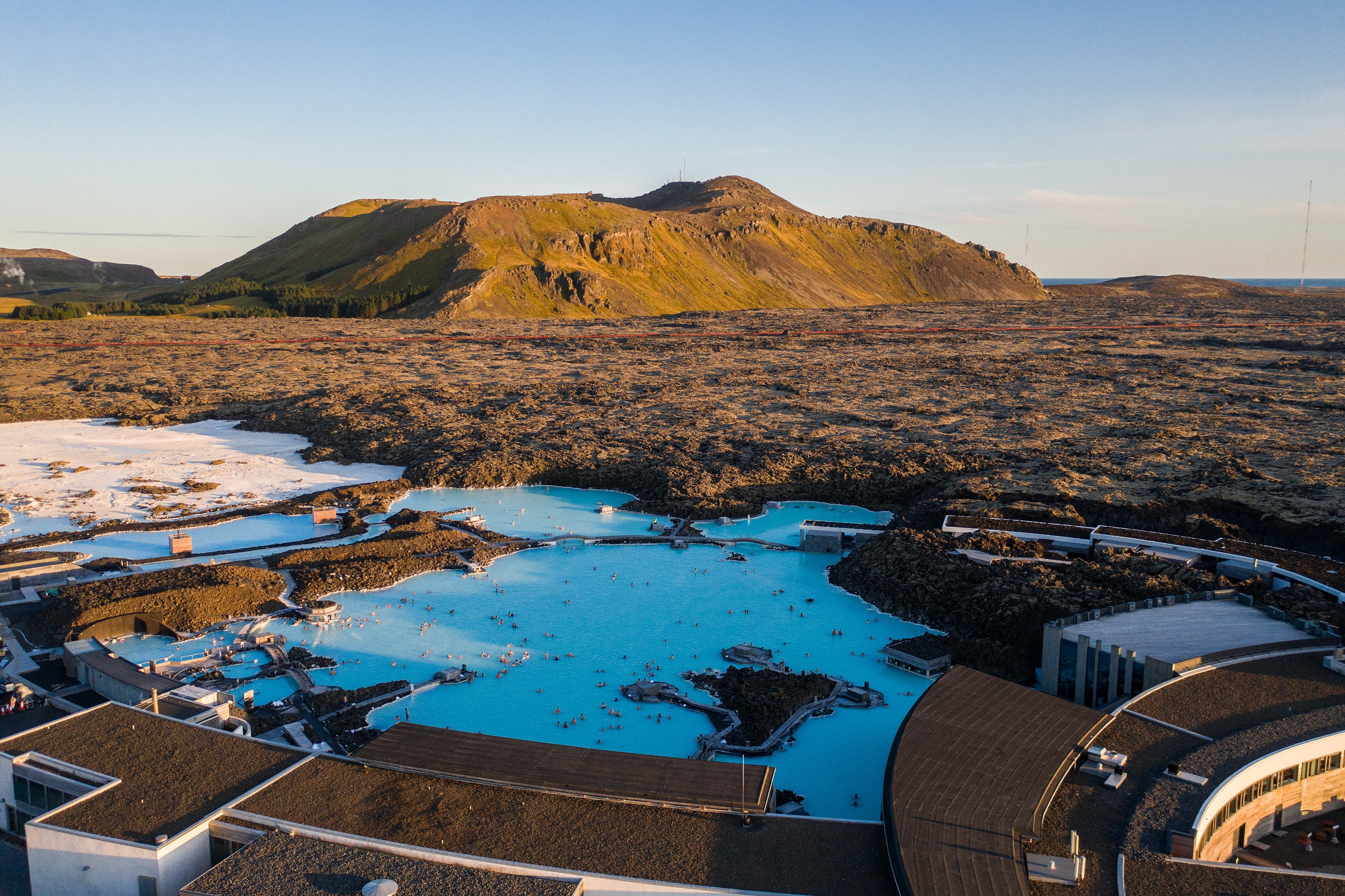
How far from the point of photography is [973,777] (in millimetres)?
20484

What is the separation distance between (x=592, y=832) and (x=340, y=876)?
5.08 m

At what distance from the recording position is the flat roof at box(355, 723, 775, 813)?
20281 millimetres

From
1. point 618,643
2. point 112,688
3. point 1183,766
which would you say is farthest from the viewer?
point 618,643

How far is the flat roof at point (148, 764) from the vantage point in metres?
19.4

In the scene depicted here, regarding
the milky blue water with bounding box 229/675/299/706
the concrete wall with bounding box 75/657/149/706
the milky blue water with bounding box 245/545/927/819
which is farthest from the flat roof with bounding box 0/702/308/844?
the milky blue water with bounding box 245/545/927/819

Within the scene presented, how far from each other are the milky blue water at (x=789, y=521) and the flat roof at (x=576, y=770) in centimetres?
2785

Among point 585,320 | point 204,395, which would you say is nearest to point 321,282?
point 585,320

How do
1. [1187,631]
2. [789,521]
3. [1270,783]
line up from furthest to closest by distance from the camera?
1. [789,521]
2. [1187,631]
3. [1270,783]

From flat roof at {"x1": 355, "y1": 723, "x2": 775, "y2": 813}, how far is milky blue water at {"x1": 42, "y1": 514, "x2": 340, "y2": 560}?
28819 millimetres

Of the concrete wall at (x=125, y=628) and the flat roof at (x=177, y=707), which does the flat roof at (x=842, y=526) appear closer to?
the concrete wall at (x=125, y=628)

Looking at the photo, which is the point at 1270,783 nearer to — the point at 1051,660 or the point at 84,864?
the point at 1051,660

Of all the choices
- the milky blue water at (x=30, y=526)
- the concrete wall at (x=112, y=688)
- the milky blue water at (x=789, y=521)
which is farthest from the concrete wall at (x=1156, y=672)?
the milky blue water at (x=30, y=526)

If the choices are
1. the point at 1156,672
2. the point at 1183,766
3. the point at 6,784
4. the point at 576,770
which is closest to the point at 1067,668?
the point at 1156,672

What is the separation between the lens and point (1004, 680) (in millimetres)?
25609
